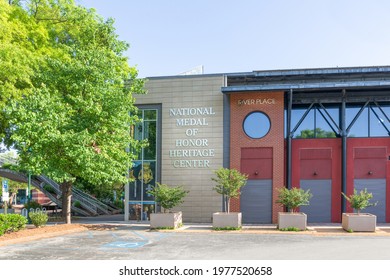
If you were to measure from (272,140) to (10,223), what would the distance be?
16.1 metres

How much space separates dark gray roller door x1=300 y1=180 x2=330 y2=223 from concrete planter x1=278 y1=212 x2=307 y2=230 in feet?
14.7

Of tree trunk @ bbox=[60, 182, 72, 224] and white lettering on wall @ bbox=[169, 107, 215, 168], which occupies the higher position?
white lettering on wall @ bbox=[169, 107, 215, 168]

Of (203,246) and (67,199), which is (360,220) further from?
(67,199)

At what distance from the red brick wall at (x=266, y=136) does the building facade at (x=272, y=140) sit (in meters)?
0.07

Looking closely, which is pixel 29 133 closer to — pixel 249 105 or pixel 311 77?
pixel 249 105

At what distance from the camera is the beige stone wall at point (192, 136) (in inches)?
1027

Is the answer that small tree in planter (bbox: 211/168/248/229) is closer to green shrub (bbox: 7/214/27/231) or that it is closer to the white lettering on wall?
the white lettering on wall

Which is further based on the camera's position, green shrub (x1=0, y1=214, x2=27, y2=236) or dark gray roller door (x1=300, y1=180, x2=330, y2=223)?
dark gray roller door (x1=300, y1=180, x2=330, y2=223)

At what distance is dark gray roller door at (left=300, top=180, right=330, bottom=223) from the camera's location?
25642 mm

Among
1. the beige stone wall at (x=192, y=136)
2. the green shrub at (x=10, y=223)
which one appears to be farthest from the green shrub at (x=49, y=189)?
the green shrub at (x=10, y=223)

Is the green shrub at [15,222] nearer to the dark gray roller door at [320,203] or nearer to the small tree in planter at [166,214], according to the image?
the small tree in planter at [166,214]

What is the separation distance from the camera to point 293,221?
2162 cm

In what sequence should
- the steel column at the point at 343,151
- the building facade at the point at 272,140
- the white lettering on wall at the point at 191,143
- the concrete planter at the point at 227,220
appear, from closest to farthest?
the concrete planter at the point at 227,220 < the steel column at the point at 343,151 < the building facade at the point at 272,140 < the white lettering on wall at the point at 191,143

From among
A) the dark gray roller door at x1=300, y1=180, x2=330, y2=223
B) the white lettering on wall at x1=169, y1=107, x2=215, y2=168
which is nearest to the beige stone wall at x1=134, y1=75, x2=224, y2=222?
the white lettering on wall at x1=169, y1=107, x2=215, y2=168
